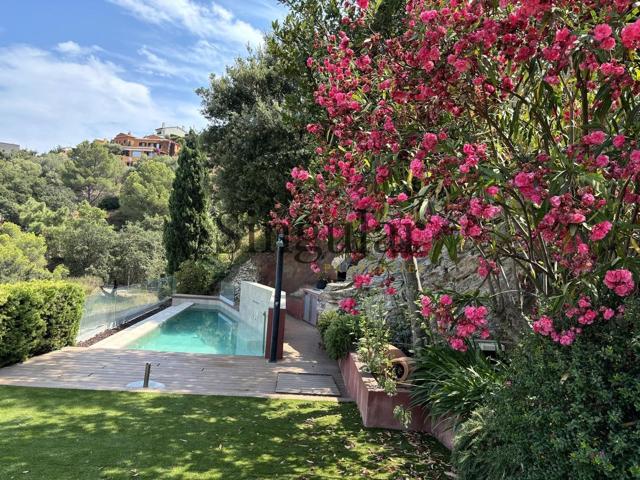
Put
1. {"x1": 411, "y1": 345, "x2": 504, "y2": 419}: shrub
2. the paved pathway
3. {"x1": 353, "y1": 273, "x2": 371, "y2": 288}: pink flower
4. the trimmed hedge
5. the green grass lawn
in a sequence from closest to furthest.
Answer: {"x1": 353, "y1": 273, "x2": 371, "y2": 288}: pink flower, the green grass lawn, {"x1": 411, "y1": 345, "x2": 504, "y2": 419}: shrub, the paved pathway, the trimmed hedge

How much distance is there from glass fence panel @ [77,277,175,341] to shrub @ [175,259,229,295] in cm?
72

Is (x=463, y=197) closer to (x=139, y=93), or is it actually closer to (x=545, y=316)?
(x=545, y=316)

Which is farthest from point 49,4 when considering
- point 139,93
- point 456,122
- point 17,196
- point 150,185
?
point 17,196

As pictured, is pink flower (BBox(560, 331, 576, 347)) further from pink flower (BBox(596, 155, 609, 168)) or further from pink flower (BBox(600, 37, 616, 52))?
pink flower (BBox(600, 37, 616, 52))

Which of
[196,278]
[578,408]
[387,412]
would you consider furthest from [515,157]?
[196,278]

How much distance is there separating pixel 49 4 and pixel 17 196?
1616 inches

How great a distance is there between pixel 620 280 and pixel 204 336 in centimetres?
1364

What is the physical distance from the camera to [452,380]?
15.3 feet

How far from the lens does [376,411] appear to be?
5.27 metres

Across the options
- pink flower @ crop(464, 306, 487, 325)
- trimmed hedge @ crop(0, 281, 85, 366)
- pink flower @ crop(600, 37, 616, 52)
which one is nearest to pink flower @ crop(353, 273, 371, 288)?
pink flower @ crop(464, 306, 487, 325)

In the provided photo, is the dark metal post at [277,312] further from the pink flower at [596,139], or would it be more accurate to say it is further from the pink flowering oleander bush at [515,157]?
the pink flower at [596,139]

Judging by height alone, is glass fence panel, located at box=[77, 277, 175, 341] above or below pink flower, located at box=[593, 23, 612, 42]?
below

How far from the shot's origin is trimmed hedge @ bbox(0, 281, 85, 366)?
678 centimetres

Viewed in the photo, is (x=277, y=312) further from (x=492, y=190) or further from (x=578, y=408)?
(x=578, y=408)
